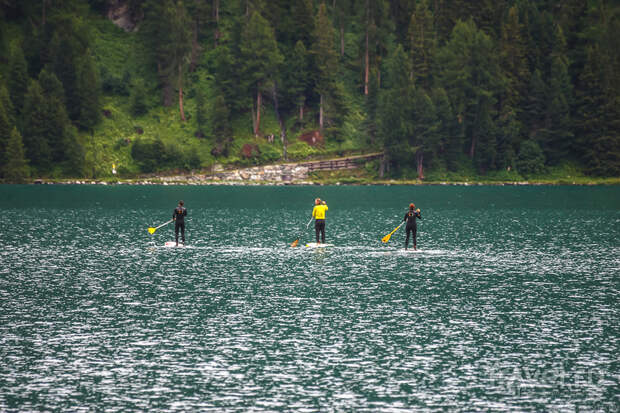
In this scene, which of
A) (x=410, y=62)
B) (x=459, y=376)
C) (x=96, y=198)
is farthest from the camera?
(x=410, y=62)

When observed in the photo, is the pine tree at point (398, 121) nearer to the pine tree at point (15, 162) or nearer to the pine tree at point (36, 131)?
the pine tree at point (36, 131)

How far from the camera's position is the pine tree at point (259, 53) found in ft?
519

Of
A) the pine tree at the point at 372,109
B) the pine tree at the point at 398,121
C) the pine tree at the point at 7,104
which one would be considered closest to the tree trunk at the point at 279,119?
the pine tree at the point at 372,109

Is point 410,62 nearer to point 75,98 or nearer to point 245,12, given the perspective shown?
point 245,12

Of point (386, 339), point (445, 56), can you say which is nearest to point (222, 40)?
point (445, 56)

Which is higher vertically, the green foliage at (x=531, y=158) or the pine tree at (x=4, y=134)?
the pine tree at (x=4, y=134)

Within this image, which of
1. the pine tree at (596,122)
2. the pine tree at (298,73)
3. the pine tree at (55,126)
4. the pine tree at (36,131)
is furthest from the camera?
the pine tree at (298,73)

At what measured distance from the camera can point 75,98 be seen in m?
156

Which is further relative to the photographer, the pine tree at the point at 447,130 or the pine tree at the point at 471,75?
the pine tree at the point at 471,75

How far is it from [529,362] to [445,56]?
136399mm

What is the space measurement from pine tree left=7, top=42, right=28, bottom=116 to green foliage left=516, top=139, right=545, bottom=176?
99.1 m

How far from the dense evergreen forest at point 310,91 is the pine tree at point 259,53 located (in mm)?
352

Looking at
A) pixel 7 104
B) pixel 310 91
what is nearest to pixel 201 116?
pixel 310 91

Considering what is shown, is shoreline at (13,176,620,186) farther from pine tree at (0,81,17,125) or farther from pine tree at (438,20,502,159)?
pine tree at (0,81,17,125)
